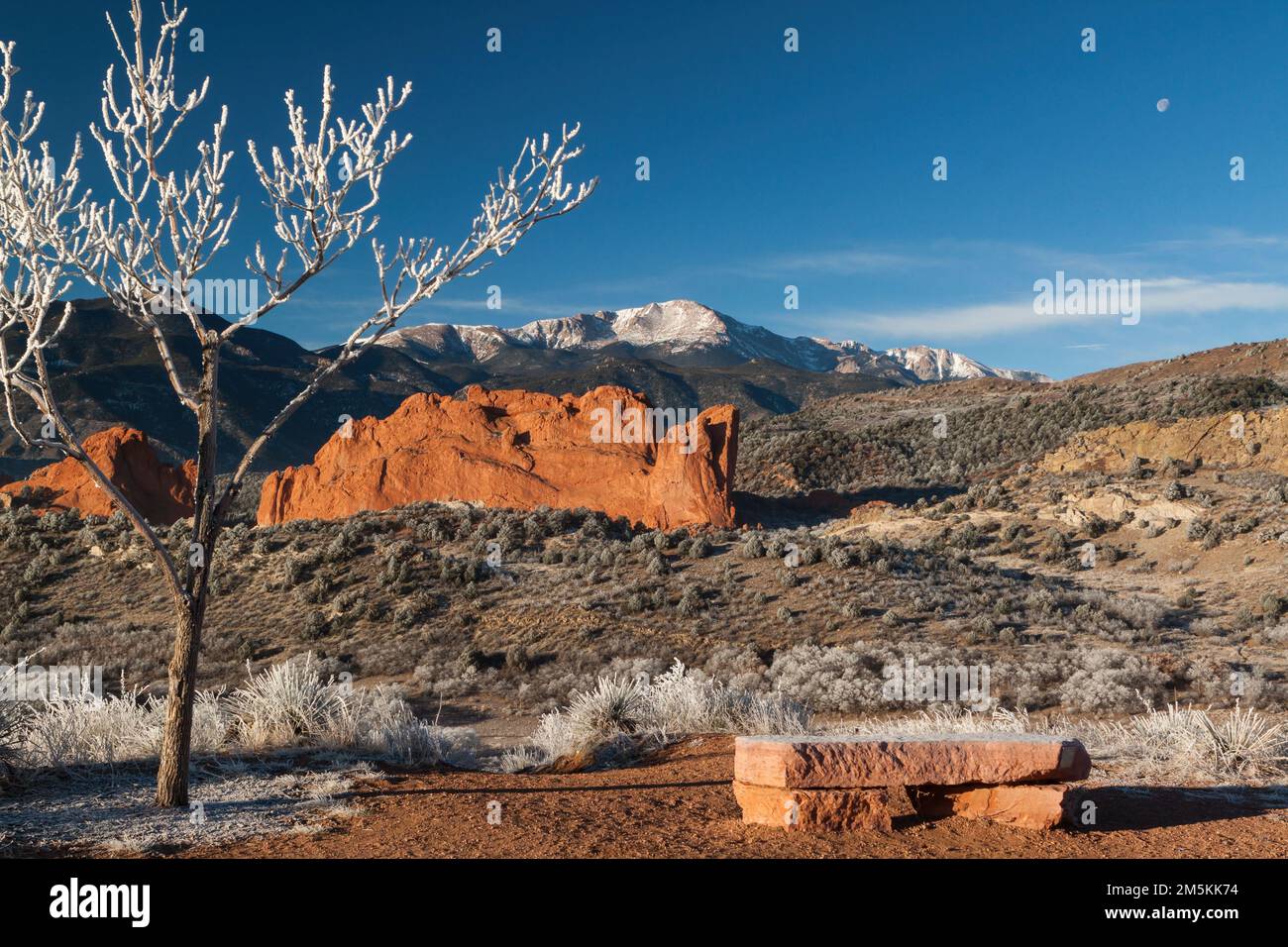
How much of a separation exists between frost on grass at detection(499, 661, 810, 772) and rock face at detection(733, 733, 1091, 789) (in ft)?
11.3

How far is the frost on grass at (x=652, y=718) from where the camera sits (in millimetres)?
9008

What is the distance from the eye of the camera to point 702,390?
116 m

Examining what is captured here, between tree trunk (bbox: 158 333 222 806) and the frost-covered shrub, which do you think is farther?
the frost-covered shrub

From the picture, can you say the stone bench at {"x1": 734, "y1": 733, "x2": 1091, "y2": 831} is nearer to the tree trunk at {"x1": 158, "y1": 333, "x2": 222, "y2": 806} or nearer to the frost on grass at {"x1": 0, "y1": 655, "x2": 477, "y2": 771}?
the tree trunk at {"x1": 158, "y1": 333, "x2": 222, "y2": 806}

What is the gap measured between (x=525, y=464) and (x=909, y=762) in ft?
88.4

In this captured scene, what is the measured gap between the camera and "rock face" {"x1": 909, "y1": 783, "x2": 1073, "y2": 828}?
17.9 feet

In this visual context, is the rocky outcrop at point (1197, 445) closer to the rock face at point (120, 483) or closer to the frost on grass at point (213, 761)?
the frost on grass at point (213, 761)

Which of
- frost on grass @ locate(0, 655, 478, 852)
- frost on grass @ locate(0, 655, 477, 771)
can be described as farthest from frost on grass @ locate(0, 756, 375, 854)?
frost on grass @ locate(0, 655, 477, 771)

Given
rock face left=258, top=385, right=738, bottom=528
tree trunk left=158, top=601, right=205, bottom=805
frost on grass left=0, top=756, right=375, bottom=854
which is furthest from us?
rock face left=258, top=385, right=738, bottom=528

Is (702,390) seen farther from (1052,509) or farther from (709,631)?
(709,631)

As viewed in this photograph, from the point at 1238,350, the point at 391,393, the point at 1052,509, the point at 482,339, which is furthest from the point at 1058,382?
the point at 482,339

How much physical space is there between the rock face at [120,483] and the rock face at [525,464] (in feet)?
17.6

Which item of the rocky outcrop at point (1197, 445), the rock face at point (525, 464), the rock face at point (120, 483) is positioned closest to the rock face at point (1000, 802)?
the rock face at point (525, 464)
